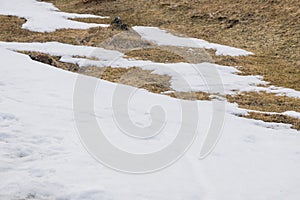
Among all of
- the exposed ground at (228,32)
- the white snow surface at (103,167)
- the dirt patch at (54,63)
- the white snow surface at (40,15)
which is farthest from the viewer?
the white snow surface at (40,15)

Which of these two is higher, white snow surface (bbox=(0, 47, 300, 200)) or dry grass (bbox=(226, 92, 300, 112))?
dry grass (bbox=(226, 92, 300, 112))

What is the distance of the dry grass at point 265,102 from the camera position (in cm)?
1406

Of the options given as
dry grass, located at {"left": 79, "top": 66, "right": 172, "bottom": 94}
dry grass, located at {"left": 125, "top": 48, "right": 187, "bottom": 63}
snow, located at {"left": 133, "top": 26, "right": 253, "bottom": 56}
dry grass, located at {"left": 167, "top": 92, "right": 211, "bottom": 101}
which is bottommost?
dry grass, located at {"left": 167, "top": 92, "right": 211, "bottom": 101}

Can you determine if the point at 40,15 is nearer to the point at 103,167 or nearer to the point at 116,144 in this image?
the point at 116,144

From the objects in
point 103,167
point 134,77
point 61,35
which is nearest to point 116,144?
point 103,167

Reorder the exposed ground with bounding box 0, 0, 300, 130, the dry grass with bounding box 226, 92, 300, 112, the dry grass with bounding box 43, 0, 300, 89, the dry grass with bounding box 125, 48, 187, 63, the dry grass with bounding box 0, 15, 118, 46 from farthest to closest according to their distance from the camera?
the dry grass with bounding box 0, 15, 118, 46 → the dry grass with bounding box 43, 0, 300, 89 → the dry grass with bounding box 125, 48, 187, 63 → the exposed ground with bounding box 0, 0, 300, 130 → the dry grass with bounding box 226, 92, 300, 112

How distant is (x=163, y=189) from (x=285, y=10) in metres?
27.0


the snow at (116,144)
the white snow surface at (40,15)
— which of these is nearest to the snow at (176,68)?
the snow at (116,144)

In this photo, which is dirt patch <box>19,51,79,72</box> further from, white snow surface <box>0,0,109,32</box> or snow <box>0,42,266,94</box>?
white snow surface <box>0,0,109,32</box>

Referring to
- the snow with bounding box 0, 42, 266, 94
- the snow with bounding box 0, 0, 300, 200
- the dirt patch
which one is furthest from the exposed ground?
the snow with bounding box 0, 0, 300, 200

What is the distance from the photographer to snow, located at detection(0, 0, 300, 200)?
19.3 ft

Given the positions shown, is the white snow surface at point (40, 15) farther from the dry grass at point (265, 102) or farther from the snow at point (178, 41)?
the dry grass at point (265, 102)

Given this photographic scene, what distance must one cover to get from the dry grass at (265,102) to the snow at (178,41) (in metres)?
8.21

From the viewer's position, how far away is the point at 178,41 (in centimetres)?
2664
